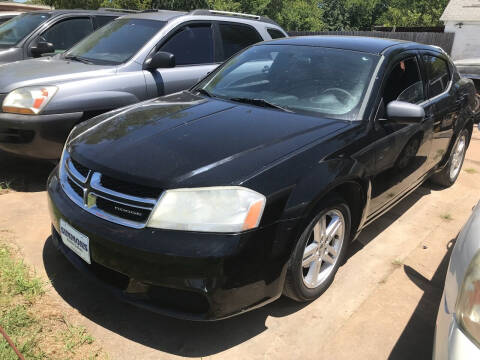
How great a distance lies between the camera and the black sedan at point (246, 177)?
2.12 m

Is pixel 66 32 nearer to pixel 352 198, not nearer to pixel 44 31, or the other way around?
pixel 44 31

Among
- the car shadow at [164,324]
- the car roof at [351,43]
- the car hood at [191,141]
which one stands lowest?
the car shadow at [164,324]

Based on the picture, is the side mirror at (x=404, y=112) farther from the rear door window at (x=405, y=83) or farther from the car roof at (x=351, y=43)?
the car roof at (x=351, y=43)

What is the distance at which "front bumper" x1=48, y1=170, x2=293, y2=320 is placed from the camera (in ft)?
6.77

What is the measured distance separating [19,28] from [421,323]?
6755 mm

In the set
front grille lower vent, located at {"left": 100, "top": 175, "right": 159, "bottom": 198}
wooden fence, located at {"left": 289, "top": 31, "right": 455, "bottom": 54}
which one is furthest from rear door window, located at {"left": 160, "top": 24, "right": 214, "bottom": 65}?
wooden fence, located at {"left": 289, "top": 31, "right": 455, "bottom": 54}

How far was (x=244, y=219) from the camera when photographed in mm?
2113

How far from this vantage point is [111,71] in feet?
14.5

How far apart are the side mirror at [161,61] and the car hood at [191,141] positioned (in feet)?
4.65

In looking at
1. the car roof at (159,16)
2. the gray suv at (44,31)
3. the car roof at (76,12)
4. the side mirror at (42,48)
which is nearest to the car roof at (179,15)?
the car roof at (159,16)

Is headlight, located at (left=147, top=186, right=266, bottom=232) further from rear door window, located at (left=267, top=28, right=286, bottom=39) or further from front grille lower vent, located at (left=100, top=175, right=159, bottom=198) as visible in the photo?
rear door window, located at (left=267, top=28, right=286, bottom=39)

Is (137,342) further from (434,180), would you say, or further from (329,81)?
(434,180)

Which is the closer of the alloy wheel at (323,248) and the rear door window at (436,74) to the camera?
the alloy wheel at (323,248)

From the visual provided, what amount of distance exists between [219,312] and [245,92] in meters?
1.83
